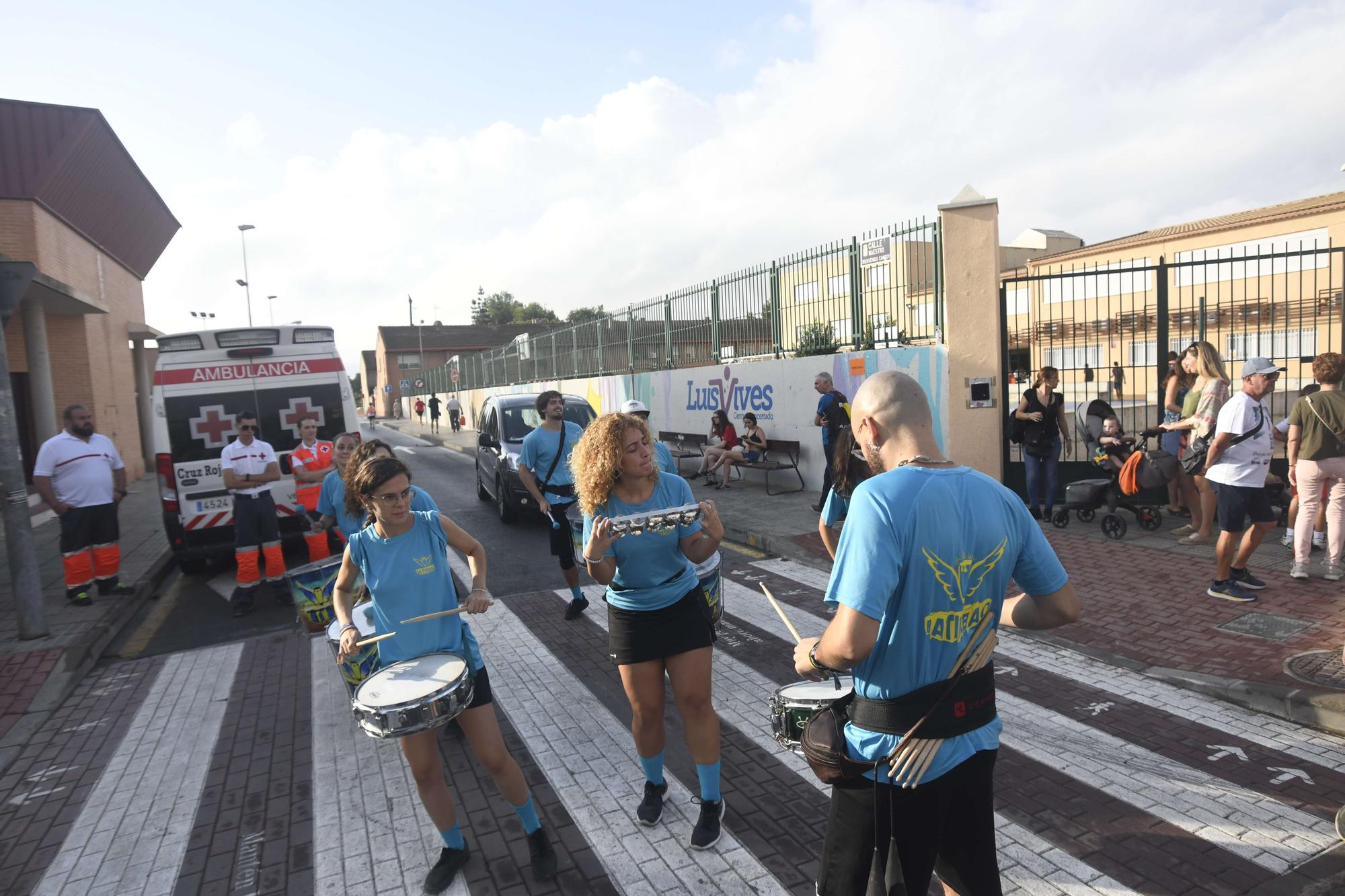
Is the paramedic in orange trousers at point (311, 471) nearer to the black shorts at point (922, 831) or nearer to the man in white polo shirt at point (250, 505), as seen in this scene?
the man in white polo shirt at point (250, 505)

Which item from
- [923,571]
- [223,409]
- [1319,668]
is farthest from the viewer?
[223,409]

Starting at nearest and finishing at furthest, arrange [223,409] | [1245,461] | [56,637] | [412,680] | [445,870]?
[412,680] < [445,870] < [1245,461] < [56,637] < [223,409]

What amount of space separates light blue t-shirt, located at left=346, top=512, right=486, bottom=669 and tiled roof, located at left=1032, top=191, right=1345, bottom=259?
21168mm

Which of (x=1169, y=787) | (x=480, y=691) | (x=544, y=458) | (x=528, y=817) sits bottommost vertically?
(x=1169, y=787)

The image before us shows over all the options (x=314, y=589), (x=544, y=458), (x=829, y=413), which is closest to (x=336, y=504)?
(x=314, y=589)

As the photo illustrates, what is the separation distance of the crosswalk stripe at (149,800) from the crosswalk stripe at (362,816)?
590mm

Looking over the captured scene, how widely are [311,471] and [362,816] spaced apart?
4.52 m

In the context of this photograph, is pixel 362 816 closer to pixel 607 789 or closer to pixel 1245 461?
pixel 607 789

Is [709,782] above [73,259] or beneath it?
beneath

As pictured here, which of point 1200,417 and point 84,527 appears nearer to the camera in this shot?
→ point 1200,417

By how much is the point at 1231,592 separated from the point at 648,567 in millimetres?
5378

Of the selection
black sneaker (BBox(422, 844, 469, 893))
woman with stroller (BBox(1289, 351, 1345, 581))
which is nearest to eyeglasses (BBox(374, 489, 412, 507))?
black sneaker (BBox(422, 844, 469, 893))

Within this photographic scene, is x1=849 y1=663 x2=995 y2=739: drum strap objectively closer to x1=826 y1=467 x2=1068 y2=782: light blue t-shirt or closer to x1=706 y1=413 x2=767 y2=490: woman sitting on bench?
x1=826 y1=467 x2=1068 y2=782: light blue t-shirt

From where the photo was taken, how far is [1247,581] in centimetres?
640
